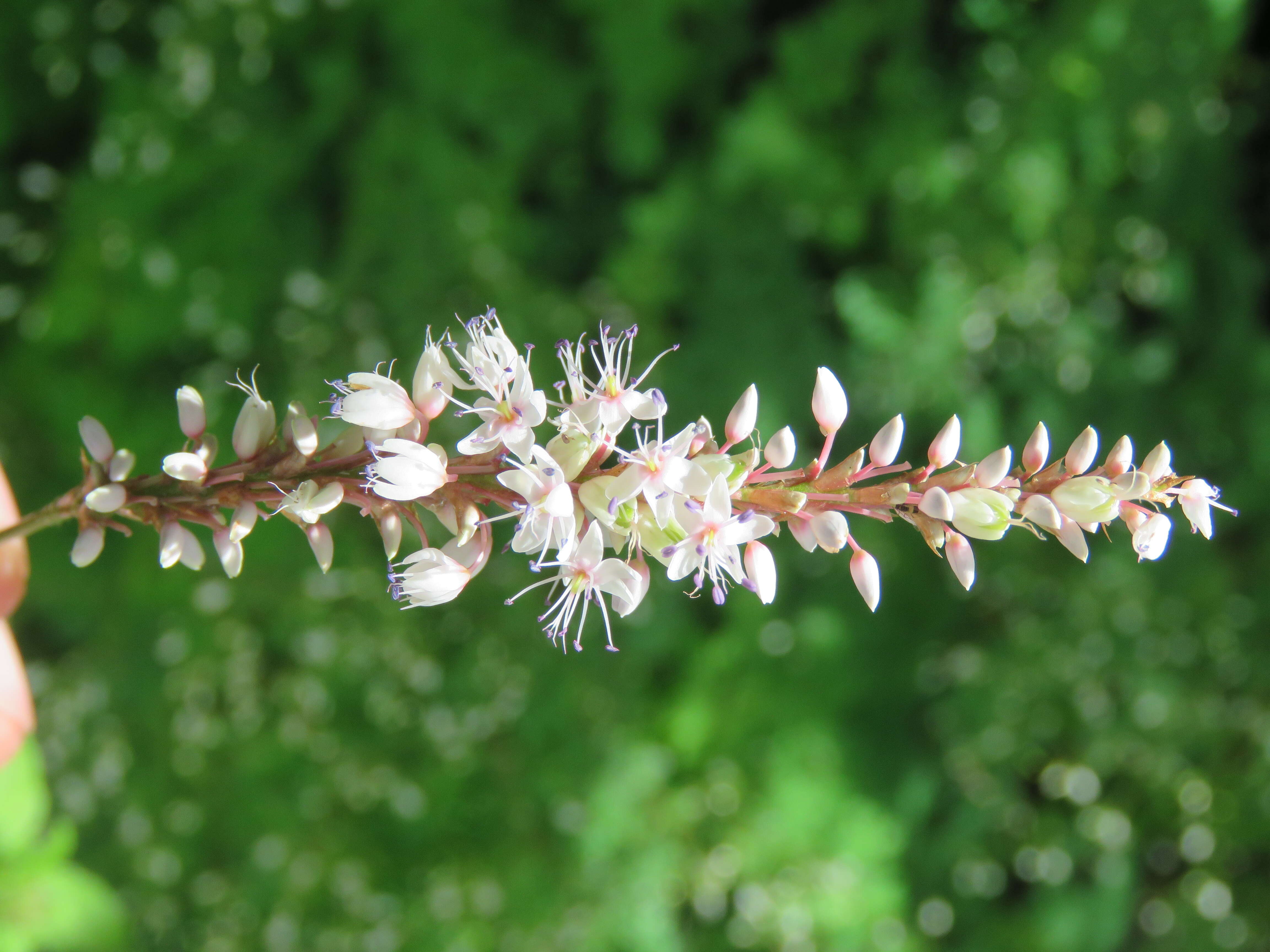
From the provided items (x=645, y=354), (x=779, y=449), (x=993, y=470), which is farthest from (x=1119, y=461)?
(x=645, y=354)

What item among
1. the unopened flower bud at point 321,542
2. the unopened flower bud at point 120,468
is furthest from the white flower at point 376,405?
the unopened flower bud at point 120,468

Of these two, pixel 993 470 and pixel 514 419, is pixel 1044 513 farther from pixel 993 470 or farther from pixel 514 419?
pixel 514 419

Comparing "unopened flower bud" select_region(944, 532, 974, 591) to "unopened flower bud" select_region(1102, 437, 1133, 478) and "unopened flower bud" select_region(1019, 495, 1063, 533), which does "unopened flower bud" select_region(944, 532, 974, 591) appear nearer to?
"unopened flower bud" select_region(1019, 495, 1063, 533)

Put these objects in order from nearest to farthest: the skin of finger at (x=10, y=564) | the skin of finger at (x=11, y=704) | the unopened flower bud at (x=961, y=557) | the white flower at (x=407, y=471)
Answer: the white flower at (x=407, y=471) → the unopened flower bud at (x=961, y=557) → the skin of finger at (x=10, y=564) → the skin of finger at (x=11, y=704)

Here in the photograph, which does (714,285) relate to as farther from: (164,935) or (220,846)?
(164,935)

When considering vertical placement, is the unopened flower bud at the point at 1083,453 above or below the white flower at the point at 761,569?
above

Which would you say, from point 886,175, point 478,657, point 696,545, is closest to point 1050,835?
point 478,657

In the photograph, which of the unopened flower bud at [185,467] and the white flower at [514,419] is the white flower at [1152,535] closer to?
the white flower at [514,419]
